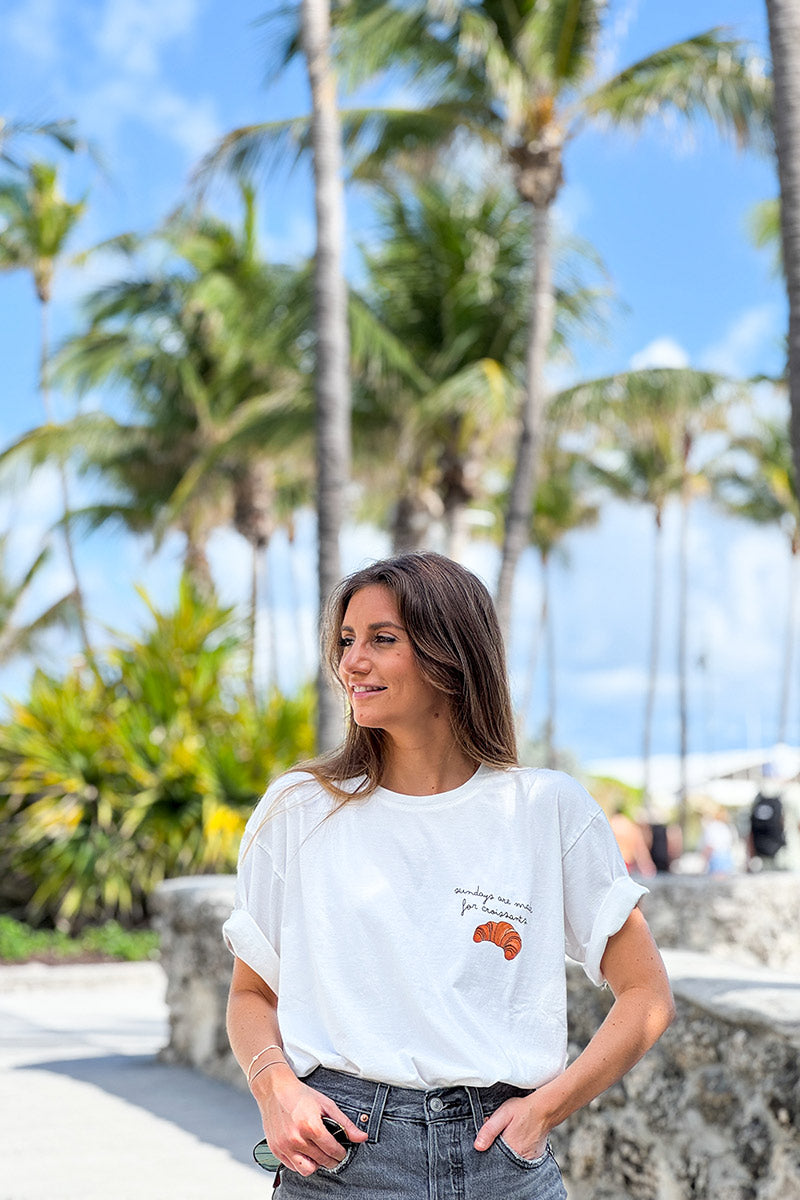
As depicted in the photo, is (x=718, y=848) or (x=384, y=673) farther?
(x=718, y=848)

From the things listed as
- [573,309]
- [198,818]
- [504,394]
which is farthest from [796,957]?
[573,309]

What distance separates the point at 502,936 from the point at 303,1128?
14.3 inches

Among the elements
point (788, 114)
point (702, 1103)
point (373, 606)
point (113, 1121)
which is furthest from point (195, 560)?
point (373, 606)

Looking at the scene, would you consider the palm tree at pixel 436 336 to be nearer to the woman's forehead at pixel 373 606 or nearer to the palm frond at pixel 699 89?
the palm frond at pixel 699 89

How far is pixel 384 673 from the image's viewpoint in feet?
6.47

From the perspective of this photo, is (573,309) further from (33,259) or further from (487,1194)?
(487,1194)

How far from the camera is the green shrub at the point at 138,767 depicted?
14094mm

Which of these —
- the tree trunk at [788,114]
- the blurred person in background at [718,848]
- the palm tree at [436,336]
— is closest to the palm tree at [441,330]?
the palm tree at [436,336]

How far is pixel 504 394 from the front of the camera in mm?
15867

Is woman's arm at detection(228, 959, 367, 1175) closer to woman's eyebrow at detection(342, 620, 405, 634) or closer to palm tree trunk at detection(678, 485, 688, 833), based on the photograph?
woman's eyebrow at detection(342, 620, 405, 634)

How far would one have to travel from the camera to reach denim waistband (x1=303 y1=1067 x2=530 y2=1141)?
1.76 m

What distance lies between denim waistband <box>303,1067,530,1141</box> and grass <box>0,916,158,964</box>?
39.6ft

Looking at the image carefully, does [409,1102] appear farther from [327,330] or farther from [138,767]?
[138,767]

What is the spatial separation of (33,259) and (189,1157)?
21627 mm
